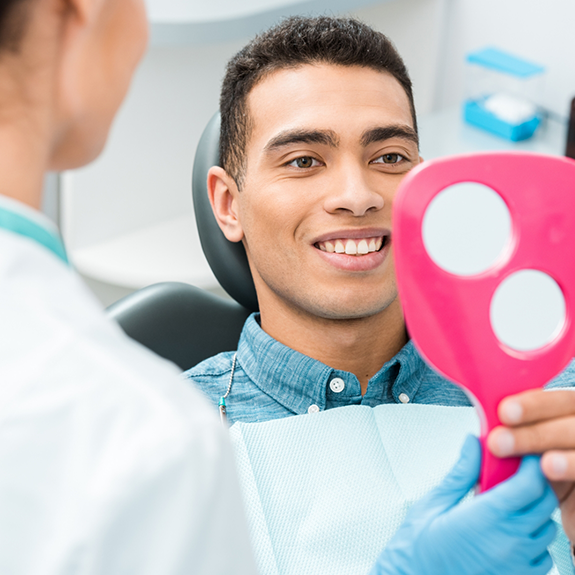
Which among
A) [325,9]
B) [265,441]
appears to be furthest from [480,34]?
[265,441]

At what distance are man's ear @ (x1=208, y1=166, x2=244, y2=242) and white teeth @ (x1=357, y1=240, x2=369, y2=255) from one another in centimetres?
26

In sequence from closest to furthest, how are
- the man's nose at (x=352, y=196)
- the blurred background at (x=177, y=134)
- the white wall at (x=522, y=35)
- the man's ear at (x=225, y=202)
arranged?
the man's nose at (x=352, y=196), the man's ear at (x=225, y=202), the blurred background at (x=177, y=134), the white wall at (x=522, y=35)

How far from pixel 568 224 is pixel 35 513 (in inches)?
21.3

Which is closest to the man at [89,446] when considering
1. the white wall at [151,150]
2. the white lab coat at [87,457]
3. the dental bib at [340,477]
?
the white lab coat at [87,457]

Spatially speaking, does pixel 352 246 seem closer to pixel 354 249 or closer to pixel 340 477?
pixel 354 249

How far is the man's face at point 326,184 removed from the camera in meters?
1.17

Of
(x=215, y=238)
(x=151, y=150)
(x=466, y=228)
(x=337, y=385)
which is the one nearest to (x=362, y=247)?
(x=337, y=385)

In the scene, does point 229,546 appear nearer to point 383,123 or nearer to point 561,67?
point 383,123

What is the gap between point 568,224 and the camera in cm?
73

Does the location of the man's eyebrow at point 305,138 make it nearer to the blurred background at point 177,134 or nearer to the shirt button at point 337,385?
the shirt button at point 337,385

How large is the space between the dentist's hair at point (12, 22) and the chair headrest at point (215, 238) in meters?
0.89

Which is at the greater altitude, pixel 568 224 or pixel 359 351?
pixel 568 224

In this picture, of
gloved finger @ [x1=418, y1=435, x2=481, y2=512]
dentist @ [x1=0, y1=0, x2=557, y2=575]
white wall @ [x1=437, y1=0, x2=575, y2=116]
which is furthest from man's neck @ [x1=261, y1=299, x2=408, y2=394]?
white wall @ [x1=437, y1=0, x2=575, y2=116]

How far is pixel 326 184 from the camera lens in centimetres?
119
